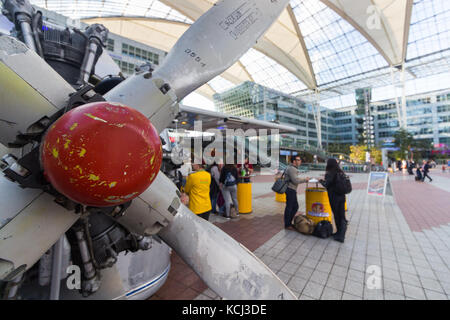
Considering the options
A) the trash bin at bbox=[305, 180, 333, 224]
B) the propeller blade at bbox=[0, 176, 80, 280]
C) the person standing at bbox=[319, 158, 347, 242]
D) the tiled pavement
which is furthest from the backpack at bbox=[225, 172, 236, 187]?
the propeller blade at bbox=[0, 176, 80, 280]

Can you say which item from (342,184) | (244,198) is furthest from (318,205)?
(244,198)

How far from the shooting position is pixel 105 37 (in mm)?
1564

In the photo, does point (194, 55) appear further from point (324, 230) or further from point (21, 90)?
point (324, 230)

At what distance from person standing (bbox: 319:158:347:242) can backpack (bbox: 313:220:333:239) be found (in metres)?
0.15

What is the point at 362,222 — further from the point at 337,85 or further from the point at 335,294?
the point at 337,85

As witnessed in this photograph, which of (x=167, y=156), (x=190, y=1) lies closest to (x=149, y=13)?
(x=190, y=1)

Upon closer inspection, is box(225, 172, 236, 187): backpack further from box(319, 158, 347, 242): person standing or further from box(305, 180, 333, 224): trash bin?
box(319, 158, 347, 242): person standing

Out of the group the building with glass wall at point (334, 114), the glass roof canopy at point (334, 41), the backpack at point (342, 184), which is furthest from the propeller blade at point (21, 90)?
the building with glass wall at point (334, 114)

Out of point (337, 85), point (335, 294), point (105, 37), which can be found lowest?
point (335, 294)

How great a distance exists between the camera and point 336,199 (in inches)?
190

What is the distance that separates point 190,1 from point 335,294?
1413 inches

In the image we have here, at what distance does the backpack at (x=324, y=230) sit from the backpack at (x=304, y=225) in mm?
157

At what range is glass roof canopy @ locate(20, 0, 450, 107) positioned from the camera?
28.5 meters

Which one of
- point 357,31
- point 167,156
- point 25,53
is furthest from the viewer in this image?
point 357,31
